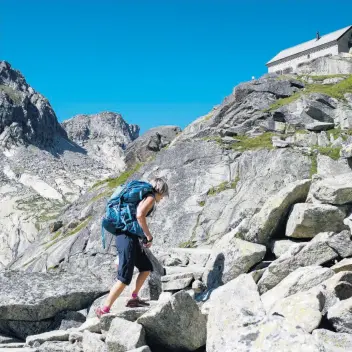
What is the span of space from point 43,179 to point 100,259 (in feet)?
624

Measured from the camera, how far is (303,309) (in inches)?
288

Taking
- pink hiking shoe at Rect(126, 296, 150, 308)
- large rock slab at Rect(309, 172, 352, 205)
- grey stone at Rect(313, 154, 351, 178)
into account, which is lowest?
pink hiking shoe at Rect(126, 296, 150, 308)

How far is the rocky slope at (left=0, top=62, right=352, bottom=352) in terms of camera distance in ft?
23.5

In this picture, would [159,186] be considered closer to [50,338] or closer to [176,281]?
[176,281]

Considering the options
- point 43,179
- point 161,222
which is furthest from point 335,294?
point 43,179

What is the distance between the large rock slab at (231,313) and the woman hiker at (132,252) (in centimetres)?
248

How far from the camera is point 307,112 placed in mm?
31516

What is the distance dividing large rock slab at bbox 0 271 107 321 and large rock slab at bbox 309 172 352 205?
6191 mm

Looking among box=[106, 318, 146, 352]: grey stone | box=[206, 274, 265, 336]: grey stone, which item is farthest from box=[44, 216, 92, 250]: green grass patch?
box=[206, 274, 265, 336]: grey stone

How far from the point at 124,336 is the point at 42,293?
4037 millimetres

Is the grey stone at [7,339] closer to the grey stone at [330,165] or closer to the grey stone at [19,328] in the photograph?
the grey stone at [19,328]

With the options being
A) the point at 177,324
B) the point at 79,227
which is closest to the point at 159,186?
the point at 177,324

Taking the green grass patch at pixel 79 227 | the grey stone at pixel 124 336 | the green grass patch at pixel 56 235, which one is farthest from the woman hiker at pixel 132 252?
the green grass patch at pixel 56 235

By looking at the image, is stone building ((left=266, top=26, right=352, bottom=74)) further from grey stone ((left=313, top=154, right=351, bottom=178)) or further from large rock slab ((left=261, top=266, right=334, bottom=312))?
large rock slab ((left=261, top=266, right=334, bottom=312))
